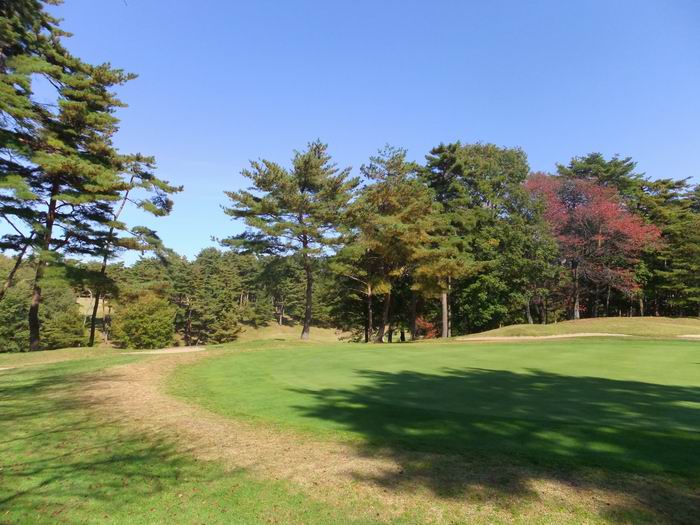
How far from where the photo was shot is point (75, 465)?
17.1 feet

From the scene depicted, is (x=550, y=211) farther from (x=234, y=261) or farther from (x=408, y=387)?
(x=234, y=261)

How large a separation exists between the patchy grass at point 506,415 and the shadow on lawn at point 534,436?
0.02 m

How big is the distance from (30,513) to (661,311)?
6366 cm

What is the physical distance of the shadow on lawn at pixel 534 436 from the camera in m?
4.27

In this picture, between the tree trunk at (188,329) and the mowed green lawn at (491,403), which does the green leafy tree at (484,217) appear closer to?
the mowed green lawn at (491,403)

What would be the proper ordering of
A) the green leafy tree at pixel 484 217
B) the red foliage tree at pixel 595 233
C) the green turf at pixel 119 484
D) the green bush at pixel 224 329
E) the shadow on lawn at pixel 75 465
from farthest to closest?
1. the green bush at pixel 224 329
2. the red foliage tree at pixel 595 233
3. the green leafy tree at pixel 484 217
4. the shadow on lawn at pixel 75 465
5. the green turf at pixel 119 484

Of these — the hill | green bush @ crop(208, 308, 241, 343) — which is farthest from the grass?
green bush @ crop(208, 308, 241, 343)

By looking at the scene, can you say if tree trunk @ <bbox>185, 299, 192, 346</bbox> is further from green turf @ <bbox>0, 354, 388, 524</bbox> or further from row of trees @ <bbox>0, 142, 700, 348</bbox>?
green turf @ <bbox>0, 354, 388, 524</bbox>

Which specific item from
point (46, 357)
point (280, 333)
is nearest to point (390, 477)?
point (46, 357)

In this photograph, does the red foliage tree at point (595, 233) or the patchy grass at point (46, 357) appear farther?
the red foliage tree at point (595, 233)

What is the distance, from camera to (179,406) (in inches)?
342

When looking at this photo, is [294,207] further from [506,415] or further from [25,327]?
[25,327]

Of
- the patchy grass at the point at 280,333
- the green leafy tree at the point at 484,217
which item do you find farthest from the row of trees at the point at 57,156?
the patchy grass at the point at 280,333

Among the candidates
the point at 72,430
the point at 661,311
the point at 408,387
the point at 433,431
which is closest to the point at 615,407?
the point at 433,431
